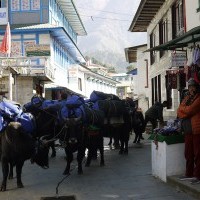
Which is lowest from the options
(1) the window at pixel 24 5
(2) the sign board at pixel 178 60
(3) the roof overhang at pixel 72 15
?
(2) the sign board at pixel 178 60

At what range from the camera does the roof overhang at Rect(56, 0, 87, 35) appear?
134 ft

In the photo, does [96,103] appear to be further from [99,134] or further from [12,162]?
[12,162]

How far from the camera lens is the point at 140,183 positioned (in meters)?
9.62

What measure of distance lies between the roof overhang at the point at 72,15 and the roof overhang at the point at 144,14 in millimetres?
14001

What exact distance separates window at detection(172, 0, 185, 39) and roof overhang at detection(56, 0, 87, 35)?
867 inches

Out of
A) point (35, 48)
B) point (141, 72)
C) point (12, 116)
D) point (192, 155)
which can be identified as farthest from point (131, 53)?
point (192, 155)

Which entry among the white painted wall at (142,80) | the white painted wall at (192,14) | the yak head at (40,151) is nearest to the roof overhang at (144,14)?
the white painted wall at (192,14)

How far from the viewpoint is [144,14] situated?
24.0 metres

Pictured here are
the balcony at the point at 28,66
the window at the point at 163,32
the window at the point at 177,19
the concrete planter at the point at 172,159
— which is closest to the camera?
the concrete planter at the point at 172,159

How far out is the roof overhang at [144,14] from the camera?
70.5ft

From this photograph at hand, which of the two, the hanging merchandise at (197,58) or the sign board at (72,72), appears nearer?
the hanging merchandise at (197,58)

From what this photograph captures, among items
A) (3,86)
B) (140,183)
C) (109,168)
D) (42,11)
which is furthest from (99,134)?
(42,11)

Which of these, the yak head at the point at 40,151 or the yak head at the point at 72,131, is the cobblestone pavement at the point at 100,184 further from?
the yak head at the point at 72,131

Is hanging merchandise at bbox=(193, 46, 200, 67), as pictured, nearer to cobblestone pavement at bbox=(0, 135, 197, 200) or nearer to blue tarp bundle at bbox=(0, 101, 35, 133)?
cobblestone pavement at bbox=(0, 135, 197, 200)
